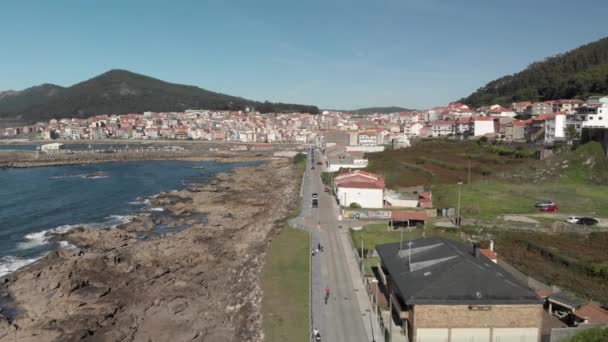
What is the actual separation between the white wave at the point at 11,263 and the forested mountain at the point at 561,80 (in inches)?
2920

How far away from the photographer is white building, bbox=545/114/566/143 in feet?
171

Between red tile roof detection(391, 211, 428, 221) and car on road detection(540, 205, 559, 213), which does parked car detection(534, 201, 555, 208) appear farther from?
red tile roof detection(391, 211, 428, 221)

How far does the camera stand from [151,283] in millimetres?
20844

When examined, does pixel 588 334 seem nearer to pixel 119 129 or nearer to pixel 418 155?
pixel 418 155

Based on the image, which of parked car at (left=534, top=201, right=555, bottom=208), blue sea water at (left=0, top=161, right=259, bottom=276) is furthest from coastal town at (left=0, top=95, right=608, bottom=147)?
blue sea water at (left=0, top=161, right=259, bottom=276)

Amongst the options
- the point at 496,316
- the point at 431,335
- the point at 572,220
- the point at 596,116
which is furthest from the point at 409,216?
the point at 596,116

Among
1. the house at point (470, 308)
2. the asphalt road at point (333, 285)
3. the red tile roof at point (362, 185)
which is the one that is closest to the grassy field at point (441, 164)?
the red tile roof at point (362, 185)

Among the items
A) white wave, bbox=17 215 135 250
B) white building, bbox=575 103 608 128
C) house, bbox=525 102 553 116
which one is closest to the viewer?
white wave, bbox=17 215 135 250

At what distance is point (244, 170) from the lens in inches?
2613

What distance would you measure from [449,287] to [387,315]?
294 cm

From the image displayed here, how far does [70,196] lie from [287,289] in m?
35.2

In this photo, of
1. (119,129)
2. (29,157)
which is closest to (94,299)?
(29,157)

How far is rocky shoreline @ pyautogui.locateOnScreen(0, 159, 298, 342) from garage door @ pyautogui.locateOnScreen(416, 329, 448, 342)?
5.09 m

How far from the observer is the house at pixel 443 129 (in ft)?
278
